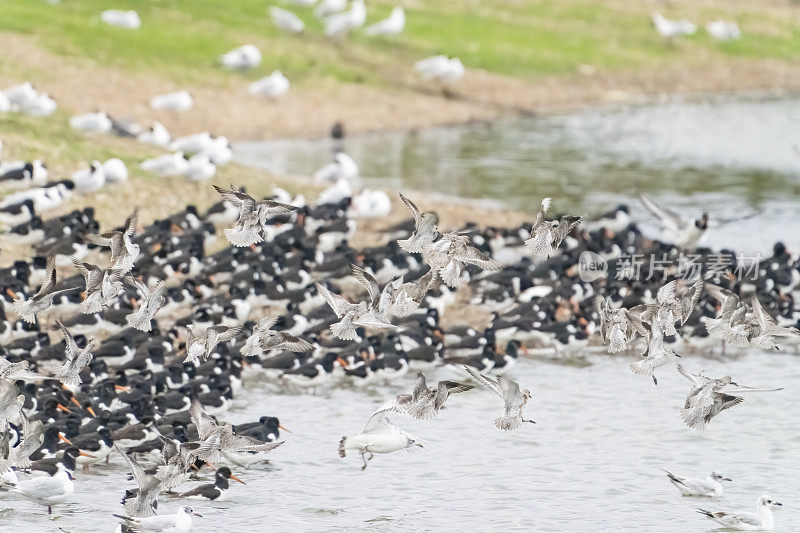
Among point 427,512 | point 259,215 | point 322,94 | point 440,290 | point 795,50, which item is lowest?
point 427,512

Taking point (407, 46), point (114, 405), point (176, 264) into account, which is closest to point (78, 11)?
point (407, 46)

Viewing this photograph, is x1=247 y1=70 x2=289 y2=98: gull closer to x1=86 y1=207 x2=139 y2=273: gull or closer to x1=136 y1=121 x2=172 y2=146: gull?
x1=136 y1=121 x2=172 y2=146: gull

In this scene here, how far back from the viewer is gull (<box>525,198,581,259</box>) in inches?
618

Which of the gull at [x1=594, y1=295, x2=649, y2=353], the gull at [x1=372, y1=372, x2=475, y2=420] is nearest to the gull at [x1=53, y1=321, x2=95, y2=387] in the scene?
the gull at [x1=372, y1=372, x2=475, y2=420]

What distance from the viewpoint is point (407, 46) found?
5319 centimetres

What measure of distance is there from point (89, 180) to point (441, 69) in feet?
75.4

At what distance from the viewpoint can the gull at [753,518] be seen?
15.1m

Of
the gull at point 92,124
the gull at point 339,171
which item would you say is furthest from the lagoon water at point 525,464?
the gull at point 92,124

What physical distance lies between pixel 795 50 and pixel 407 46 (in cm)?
2365

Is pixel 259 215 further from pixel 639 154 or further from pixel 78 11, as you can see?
pixel 78 11

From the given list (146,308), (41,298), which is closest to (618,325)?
(146,308)

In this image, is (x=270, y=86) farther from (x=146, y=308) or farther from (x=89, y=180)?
(x=146, y=308)

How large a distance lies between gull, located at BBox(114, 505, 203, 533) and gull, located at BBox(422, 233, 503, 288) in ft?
14.6

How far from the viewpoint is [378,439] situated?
657 inches
